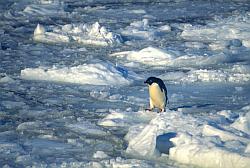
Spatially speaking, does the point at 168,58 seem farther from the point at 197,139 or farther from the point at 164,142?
the point at 197,139

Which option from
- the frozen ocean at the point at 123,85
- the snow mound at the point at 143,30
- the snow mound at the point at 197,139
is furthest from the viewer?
the snow mound at the point at 143,30

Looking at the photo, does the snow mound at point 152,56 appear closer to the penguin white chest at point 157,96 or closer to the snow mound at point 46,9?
the penguin white chest at point 157,96

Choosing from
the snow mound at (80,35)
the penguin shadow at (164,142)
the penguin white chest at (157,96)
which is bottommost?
the penguin shadow at (164,142)

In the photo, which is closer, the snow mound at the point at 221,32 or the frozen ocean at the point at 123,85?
the frozen ocean at the point at 123,85

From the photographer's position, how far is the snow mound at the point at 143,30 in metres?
11.1

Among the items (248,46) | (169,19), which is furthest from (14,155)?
(169,19)

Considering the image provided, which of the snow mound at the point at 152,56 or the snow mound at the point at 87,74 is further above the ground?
the snow mound at the point at 152,56

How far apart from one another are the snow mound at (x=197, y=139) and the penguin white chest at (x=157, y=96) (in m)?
0.52

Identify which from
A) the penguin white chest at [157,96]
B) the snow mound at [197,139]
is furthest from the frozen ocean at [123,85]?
the penguin white chest at [157,96]

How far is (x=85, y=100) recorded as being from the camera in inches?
279

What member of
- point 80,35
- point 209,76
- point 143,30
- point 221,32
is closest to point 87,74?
point 209,76

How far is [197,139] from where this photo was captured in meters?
5.14

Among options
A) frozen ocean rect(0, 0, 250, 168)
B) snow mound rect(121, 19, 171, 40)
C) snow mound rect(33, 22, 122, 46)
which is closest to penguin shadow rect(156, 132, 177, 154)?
frozen ocean rect(0, 0, 250, 168)

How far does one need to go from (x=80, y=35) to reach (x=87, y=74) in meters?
3.05
